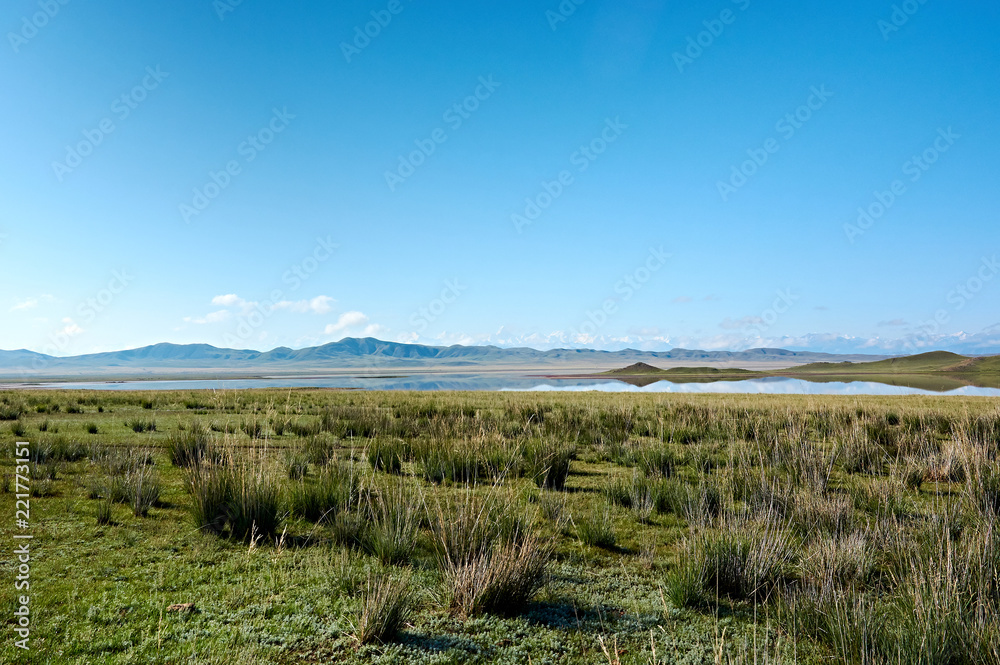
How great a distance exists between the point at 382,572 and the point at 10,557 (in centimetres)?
368

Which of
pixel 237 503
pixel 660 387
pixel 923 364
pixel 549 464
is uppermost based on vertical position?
pixel 237 503

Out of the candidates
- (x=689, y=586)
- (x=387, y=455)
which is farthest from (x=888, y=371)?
(x=689, y=586)

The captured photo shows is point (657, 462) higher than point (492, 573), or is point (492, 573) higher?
point (492, 573)

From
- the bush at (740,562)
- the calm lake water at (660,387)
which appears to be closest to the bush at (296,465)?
the bush at (740,562)

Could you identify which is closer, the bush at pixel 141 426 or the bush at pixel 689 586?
the bush at pixel 689 586

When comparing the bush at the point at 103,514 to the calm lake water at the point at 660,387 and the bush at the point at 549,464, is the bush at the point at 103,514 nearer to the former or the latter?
the bush at the point at 549,464

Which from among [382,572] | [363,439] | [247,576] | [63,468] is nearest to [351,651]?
[382,572]

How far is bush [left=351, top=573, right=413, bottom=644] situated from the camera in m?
3.61

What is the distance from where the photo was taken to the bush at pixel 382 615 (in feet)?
11.8

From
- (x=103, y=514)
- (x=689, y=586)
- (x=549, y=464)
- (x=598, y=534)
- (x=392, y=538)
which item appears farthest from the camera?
(x=549, y=464)

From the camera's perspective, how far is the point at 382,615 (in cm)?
365

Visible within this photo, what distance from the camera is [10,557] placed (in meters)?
4.96

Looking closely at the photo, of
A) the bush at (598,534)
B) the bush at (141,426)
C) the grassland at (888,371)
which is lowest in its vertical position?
the grassland at (888,371)

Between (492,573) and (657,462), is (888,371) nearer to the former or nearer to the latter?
(657,462)
